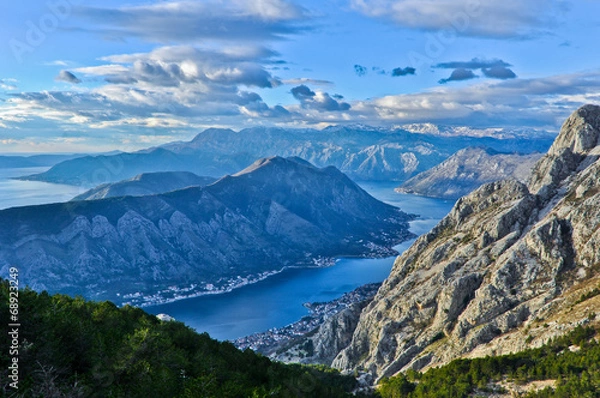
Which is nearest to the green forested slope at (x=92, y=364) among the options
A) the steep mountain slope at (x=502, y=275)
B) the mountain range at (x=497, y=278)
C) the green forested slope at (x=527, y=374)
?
the green forested slope at (x=527, y=374)

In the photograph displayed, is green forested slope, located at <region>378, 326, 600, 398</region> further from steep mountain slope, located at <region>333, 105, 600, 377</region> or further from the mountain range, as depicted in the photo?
steep mountain slope, located at <region>333, 105, 600, 377</region>

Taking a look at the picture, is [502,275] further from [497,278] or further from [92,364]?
[92,364]

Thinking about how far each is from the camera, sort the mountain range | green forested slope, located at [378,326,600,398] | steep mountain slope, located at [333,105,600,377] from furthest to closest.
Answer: steep mountain slope, located at [333,105,600,377], the mountain range, green forested slope, located at [378,326,600,398]

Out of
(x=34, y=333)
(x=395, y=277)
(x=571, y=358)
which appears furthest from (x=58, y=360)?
(x=395, y=277)

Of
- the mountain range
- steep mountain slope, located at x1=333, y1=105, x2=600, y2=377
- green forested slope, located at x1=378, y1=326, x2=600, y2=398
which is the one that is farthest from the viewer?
steep mountain slope, located at x1=333, y1=105, x2=600, y2=377

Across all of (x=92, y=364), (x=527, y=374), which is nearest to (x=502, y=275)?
(x=527, y=374)

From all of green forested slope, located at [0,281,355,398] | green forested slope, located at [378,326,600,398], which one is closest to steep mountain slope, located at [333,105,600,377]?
green forested slope, located at [378,326,600,398]

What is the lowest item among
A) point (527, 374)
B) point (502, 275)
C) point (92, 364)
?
point (527, 374)

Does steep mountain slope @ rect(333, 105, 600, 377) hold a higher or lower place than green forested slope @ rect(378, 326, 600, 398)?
higher
